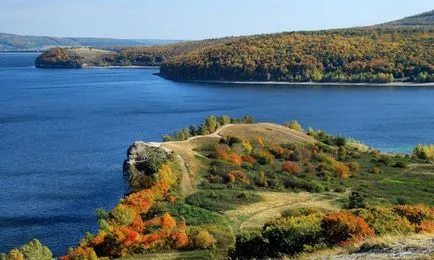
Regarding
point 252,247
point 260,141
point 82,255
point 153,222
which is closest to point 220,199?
point 153,222

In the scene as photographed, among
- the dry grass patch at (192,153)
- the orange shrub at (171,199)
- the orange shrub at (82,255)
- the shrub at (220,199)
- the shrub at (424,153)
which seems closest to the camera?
the orange shrub at (82,255)

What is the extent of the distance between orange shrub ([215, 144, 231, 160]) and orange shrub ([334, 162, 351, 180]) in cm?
1106

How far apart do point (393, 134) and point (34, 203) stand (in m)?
64.6

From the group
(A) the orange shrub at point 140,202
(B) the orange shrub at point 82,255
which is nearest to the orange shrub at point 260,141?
(A) the orange shrub at point 140,202

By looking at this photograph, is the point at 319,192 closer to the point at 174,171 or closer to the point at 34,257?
the point at 174,171

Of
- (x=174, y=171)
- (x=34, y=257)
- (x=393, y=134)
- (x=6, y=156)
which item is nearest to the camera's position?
(x=34, y=257)

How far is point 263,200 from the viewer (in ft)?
157

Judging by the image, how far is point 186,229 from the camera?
3697 cm

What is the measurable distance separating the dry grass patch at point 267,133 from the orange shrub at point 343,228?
46261 millimetres

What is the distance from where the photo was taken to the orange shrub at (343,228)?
2388cm

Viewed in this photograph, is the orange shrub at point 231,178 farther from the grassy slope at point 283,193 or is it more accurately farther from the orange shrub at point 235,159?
the orange shrub at point 235,159

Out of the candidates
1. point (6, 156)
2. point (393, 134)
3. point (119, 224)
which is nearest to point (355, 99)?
point (393, 134)

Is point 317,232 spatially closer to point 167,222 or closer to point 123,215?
point 167,222

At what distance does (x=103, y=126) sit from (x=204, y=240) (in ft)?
263
